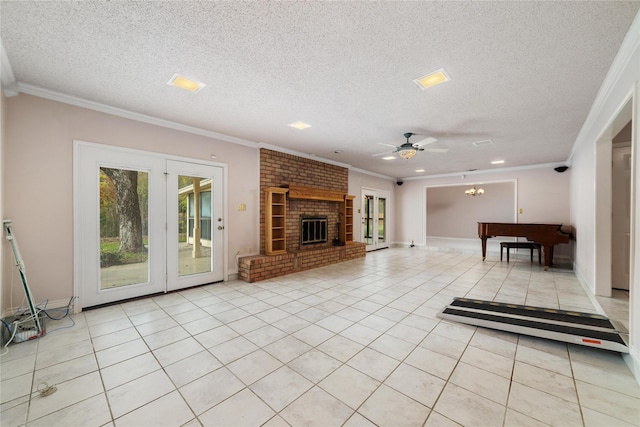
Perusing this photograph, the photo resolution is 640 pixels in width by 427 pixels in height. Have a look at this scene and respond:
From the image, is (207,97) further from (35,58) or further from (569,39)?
(569,39)

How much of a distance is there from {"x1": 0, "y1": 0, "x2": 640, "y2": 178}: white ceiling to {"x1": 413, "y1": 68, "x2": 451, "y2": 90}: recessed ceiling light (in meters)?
0.08

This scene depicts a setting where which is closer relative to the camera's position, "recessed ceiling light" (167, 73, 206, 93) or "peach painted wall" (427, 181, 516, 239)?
"recessed ceiling light" (167, 73, 206, 93)

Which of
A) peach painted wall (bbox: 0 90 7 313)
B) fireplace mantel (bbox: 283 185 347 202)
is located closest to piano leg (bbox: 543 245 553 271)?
fireplace mantel (bbox: 283 185 347 202)

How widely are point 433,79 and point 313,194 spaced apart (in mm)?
3803

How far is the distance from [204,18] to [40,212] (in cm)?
310

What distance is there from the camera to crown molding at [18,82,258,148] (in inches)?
117

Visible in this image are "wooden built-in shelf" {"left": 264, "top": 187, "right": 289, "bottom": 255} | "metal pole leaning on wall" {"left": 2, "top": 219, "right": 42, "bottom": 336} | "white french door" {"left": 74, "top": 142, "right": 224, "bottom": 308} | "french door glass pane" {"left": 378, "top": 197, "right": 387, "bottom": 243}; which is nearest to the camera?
"metal pole leaning on wall" {"left": 2, "top": 219, "right": 42, "bottom": 336}

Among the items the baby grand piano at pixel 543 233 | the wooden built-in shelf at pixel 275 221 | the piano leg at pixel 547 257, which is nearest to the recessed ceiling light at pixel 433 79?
the wooden built-in shelf at pixel 275 221

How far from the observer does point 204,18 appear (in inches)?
75.0

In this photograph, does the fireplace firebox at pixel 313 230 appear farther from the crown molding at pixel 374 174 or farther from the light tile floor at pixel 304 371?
the light tile floor at pixel 304 371

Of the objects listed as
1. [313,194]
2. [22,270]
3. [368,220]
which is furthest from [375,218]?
[22,270]

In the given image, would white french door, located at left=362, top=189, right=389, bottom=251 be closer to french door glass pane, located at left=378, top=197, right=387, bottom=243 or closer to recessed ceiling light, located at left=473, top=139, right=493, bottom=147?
french door glass pane, located at left=378, top=197, right=387, bottom=243

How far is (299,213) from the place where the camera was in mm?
6121

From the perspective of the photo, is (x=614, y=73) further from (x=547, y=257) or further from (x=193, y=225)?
(x=193, y=225)
